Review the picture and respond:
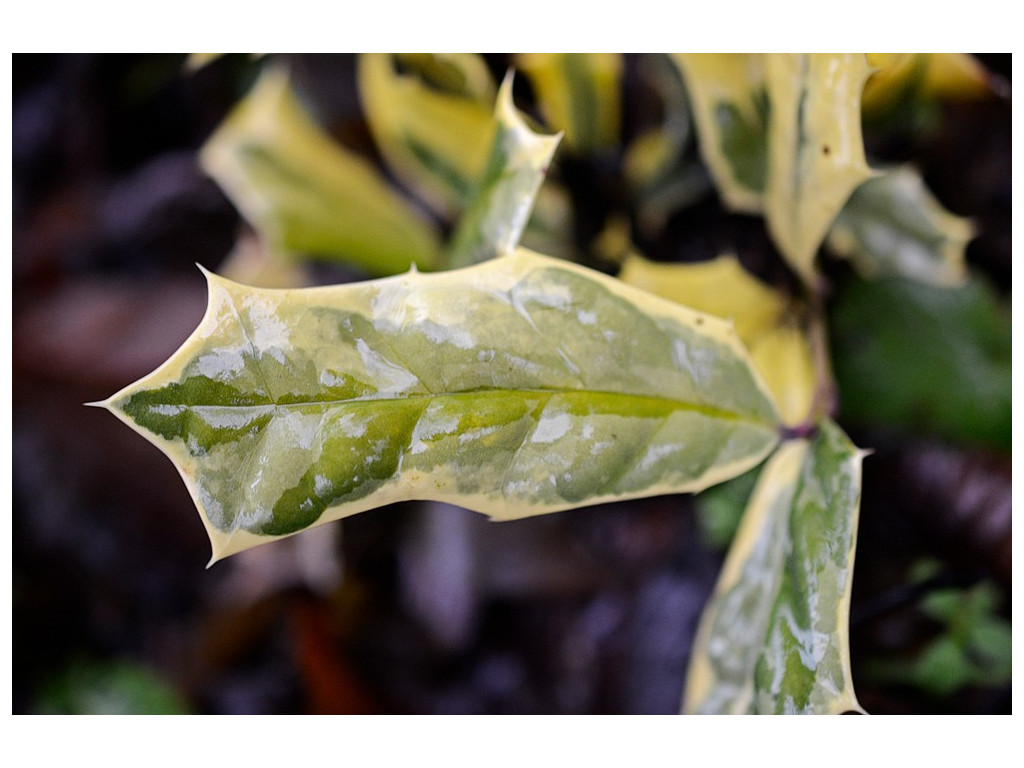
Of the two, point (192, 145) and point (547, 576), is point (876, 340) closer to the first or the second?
point (547, 576)

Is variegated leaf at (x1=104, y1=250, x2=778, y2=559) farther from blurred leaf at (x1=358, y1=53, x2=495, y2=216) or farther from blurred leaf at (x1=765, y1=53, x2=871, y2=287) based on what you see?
blurred leaf at (x1=358, y1=53, x2=495, y2=216)

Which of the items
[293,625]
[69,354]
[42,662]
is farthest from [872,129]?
[42,662]

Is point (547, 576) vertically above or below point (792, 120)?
below

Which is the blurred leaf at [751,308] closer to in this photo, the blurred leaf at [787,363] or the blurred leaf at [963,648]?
the blurred leaf at [787,363]

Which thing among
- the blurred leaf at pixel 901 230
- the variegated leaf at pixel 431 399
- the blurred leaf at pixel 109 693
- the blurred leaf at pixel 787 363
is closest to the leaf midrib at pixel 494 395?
the variegated leaf at pixel 431 399

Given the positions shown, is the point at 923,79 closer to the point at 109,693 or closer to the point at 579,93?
the point at 579,93

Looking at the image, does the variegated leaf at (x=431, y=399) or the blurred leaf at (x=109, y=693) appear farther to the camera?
the blurred leaf at (x=109, y=693)

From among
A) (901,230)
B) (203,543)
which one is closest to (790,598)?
(901,230)
